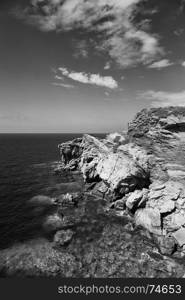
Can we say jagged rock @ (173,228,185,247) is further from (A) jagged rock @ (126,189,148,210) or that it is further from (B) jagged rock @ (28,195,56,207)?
(B) jagged rock @ (28,195,56,207)

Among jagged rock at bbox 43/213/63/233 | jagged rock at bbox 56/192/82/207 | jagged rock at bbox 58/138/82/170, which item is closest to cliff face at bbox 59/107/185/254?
jagged rock at bbox 56/192/82/207

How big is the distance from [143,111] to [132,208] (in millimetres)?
37839

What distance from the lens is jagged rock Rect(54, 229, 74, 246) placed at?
29631 mm

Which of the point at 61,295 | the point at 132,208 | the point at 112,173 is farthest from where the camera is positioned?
the point at 112,173

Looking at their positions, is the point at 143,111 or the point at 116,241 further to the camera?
the point at 143,111

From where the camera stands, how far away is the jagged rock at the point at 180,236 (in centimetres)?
2972

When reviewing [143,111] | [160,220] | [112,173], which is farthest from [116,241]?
[143,111]

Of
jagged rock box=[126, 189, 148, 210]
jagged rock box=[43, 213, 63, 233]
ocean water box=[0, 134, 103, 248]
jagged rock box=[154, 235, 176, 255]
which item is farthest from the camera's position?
jagged rock box=[126, 189, 148, 210]

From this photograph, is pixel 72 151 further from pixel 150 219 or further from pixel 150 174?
pixel 150 219

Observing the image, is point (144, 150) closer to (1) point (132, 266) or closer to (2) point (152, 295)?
(1) point (132, 266)

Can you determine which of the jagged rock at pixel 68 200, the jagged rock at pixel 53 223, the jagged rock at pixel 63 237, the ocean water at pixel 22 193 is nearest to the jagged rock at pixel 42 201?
the ocean water at pixel 22 193

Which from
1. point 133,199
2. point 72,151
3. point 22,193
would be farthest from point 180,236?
point 72,151

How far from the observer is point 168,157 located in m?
48.9

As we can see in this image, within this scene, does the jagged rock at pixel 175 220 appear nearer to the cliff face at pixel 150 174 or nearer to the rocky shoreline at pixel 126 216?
the cliff face at pixel 150 174
